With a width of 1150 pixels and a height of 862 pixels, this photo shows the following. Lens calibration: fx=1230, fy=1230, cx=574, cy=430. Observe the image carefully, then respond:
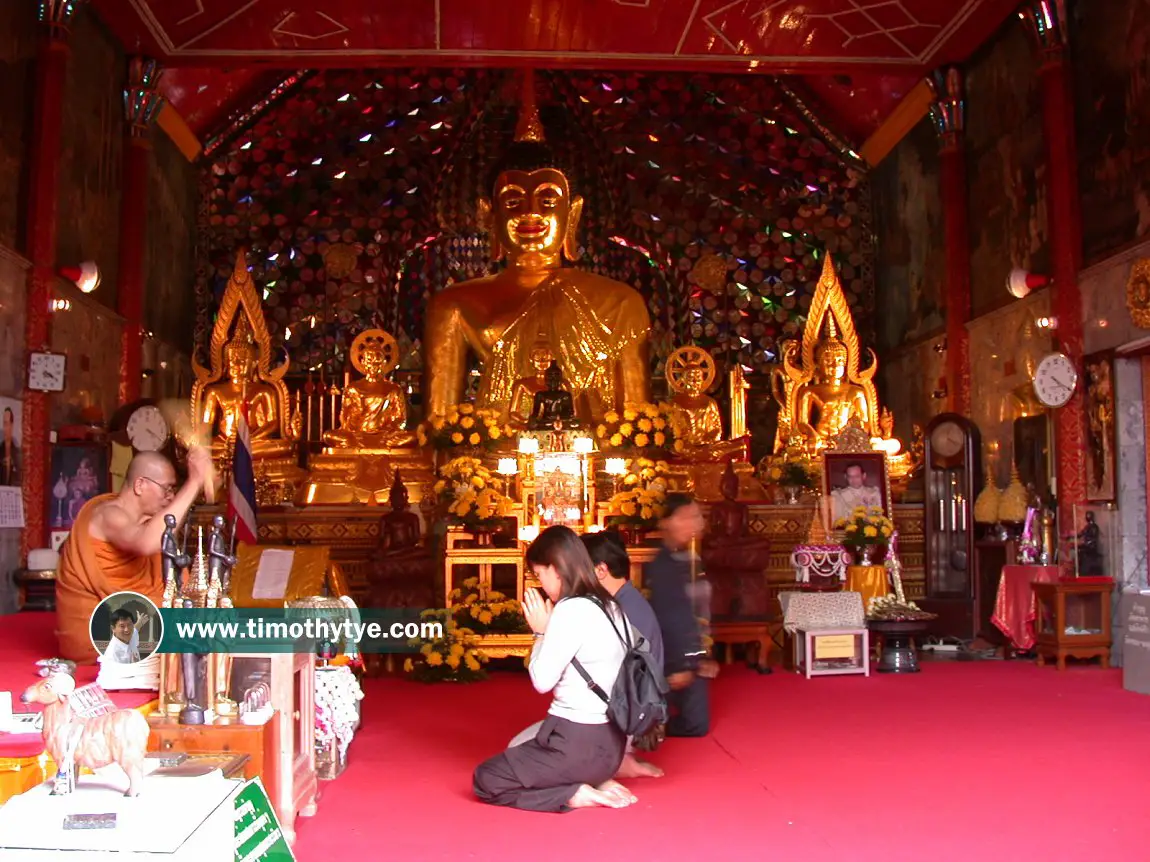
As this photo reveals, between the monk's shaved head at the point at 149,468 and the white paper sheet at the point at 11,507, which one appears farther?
the white paper sheet at the point at 11,507

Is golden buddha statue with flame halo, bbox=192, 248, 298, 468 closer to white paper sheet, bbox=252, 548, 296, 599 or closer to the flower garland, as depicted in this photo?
white paper sheet, bbox=252, 548, 296, 599

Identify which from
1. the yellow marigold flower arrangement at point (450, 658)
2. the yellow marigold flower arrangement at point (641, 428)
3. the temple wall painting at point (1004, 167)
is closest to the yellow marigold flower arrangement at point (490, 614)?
the yellow marigold flower arrangement at point (450, 658)

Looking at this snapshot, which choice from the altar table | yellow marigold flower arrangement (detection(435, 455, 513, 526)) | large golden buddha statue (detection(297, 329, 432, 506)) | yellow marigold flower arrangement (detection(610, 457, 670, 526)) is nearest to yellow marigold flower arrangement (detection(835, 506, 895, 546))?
the altar table

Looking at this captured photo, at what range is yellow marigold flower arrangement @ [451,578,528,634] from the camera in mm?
6598

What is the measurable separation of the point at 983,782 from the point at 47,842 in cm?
286

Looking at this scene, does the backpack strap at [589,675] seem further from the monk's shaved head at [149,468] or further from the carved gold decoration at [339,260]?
the carved gold decoration at [339,260]

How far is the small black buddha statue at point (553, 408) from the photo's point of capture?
24.4 ft

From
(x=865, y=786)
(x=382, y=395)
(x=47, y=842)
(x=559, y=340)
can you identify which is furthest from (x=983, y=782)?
(x=382, y=395)

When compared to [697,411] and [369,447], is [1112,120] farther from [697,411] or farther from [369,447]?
[369,447]

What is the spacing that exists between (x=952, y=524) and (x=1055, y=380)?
118cm

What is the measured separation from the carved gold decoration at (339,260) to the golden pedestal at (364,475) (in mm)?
2995

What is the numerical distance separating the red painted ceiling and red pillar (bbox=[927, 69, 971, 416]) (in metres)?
0.31

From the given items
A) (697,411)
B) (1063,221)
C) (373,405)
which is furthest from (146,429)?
(1063,221)

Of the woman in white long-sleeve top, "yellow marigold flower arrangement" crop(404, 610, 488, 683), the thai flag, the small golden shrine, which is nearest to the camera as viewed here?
the woman in white long-sleeve top
